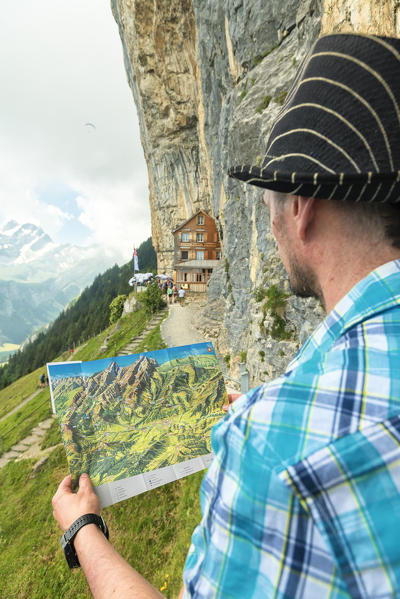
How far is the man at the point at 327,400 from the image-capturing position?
2.08 ft

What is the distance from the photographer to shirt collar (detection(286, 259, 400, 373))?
0.83 m

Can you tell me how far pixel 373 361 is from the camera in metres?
0.73

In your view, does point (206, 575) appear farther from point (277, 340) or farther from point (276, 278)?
point (276, 278)

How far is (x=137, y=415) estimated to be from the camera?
265 centimetres

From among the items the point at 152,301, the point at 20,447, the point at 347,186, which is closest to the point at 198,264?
the point at 152,301

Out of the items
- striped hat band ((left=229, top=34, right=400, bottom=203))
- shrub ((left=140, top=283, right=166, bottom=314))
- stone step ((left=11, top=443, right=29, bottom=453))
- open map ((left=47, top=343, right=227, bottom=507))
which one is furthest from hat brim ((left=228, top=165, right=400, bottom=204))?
shrub ((left=140, top=283, right=166, bottom=314))

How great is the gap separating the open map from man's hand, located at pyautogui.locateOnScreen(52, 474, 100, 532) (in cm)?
14

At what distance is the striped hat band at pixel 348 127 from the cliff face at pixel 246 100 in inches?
157

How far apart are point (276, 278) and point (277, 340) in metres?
2.04

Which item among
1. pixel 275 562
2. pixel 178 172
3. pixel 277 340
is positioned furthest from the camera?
pixel 178 172

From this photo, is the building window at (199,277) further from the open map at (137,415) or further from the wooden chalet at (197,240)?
the open map at (137,415)

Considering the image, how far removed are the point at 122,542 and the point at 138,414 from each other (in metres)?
5.06

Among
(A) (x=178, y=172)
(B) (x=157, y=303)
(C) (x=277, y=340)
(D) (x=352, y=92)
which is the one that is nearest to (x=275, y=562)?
(D) (x=352, y=92)

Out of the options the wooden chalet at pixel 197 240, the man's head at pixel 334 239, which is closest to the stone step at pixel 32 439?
the man's head at pixel 334 239
